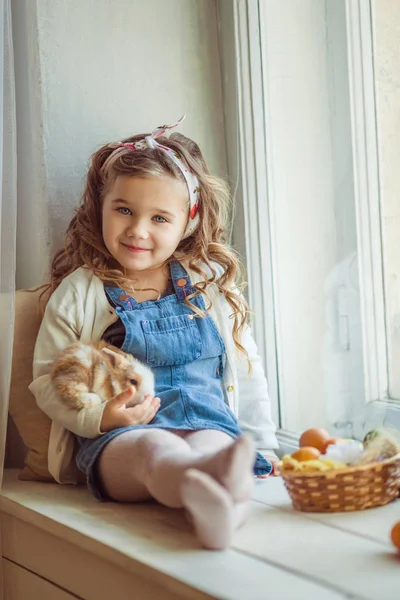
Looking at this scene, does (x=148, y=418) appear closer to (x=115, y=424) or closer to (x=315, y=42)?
(x=115, y=424)

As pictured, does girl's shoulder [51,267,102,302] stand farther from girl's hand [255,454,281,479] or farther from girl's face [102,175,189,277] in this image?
girl's hand [255,454,281,479]

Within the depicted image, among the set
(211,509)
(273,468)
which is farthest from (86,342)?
(211,509)

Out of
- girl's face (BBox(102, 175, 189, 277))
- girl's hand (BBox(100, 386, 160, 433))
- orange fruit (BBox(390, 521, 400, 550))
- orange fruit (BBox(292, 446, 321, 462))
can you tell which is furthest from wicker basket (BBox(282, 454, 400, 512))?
girl's face (BBox(102, 175, 189, 277))

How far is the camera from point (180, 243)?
169cm

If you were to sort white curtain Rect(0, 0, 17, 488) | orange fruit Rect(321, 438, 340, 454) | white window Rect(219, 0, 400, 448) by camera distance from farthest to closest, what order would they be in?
white window Rect(219, 0, 400, 448) < white curtain Rect(0, 0, 17, 488) < orange fruit Rect(321, 438, 340, 454)

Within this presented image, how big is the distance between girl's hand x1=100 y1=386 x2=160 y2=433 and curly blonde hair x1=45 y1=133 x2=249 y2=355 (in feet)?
0.82

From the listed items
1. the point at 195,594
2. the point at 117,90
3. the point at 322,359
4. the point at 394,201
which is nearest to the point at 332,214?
the point at 394,201

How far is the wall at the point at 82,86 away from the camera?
1.71 m

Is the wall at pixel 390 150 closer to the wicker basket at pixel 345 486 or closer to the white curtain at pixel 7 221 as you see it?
the wicker basket at pixel 345 486

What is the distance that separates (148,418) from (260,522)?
30 cm

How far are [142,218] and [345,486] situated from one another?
0.63 metres

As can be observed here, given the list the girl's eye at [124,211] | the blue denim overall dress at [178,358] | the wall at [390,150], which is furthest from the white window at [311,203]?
the girl's eye at [124,211]

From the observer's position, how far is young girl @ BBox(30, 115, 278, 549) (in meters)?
1.44

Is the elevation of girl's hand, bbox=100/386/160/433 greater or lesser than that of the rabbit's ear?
lesser
